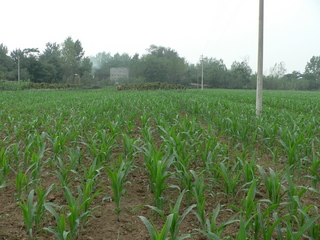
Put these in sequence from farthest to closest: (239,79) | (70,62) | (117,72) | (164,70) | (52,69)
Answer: (117,72) < (239,79) < (164,70) < (70,62) < (52,69)

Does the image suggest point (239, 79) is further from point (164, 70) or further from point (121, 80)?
point (121, 80)

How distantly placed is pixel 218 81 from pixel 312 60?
178ft

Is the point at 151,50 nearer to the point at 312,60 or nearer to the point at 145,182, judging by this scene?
the point at 312,60

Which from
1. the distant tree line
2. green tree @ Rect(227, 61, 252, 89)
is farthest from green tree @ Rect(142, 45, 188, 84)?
green tree @ Rect(227, 61, 252, 89)

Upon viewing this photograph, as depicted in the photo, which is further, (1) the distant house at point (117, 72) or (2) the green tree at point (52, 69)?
(1) the distant house at point (117, 72)

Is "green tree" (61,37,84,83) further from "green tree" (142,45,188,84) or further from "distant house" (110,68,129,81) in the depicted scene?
"green tree" (142,45,188,84)

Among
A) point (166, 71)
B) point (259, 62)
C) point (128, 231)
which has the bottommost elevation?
point (128, 231)

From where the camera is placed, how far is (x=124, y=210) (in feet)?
8.31

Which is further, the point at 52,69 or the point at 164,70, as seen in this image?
the point at 164,70

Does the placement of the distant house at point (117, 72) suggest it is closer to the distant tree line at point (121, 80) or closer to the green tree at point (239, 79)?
the distant tree line at point (121, 80)

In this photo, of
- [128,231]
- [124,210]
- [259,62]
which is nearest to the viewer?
[128,231]

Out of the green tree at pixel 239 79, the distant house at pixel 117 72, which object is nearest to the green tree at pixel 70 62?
the distant house at pixel 117 72

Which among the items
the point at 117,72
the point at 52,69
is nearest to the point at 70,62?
the point at 52,69

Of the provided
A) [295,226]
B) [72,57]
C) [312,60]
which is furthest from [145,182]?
[312,60]
